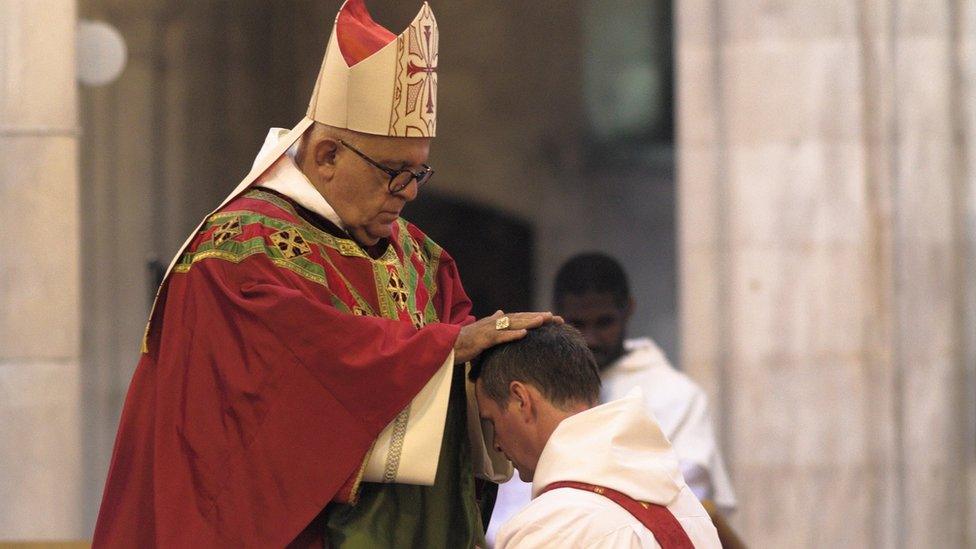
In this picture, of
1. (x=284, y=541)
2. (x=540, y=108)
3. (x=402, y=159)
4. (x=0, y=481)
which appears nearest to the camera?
(x=284, y=541)

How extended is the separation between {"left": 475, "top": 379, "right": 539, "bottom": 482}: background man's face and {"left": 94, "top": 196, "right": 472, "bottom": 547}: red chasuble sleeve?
0.15 m

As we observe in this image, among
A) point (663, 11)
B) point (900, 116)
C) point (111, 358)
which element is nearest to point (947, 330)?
point (900, 116)

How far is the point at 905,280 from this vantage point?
646cm

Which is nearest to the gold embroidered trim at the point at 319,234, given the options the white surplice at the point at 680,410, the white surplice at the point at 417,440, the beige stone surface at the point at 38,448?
the white surplice at the point at 417,440

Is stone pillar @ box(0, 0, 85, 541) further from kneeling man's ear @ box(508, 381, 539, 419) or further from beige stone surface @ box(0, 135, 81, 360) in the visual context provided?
kneeling man's ear @ box(508, 381, 539, 419)

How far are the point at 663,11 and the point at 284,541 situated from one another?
4.61 m

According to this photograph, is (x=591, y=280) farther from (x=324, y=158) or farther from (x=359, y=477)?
(x=359, y=477)

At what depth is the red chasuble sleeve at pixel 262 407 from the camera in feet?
9.84

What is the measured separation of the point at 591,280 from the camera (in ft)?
18.5

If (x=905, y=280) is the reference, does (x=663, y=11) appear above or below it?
above

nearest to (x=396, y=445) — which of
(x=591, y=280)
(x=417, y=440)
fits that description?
(x=417, y=440)

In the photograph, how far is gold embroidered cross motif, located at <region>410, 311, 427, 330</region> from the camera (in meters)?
3.37

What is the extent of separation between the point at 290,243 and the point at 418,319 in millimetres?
420

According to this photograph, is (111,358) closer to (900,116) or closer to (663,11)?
(663,11)
